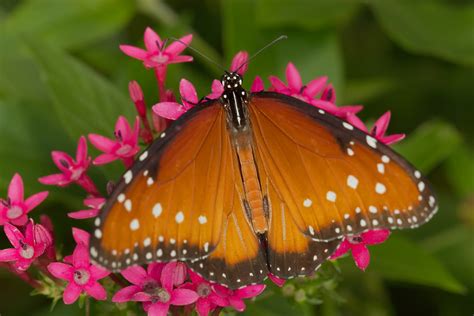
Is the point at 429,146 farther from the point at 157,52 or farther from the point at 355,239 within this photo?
the point at 157,52

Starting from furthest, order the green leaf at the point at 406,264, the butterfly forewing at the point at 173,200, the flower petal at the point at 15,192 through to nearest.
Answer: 1. the green leaf at the point at 406,264
2. the flower petal at the point at 15,192
3. the butterfly forewing at the point at 173,200

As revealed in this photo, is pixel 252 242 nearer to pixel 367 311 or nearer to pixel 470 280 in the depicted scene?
pixel 367 311

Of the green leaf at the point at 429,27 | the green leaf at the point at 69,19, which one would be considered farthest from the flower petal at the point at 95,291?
the green leaf at the point at 429,27

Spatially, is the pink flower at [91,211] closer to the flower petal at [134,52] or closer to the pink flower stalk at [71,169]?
the pink flower stalk at [71,169]

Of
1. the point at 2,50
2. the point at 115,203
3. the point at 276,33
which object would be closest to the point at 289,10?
the point at 276,33

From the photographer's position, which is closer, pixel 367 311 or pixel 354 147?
pixel 354 147

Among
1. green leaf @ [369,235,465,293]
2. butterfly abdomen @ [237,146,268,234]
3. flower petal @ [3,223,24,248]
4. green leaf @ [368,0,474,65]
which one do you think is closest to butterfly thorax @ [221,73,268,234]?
butterfly abdomen @ [237,146,268,234]

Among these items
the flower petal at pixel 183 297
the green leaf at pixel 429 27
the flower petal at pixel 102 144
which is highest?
the green leaf at pixel 429 27
